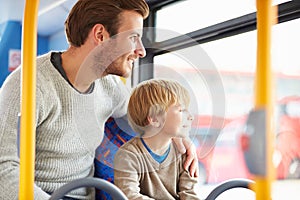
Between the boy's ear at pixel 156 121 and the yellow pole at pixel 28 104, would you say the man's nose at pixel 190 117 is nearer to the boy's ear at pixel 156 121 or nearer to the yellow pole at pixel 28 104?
the boy's ear at pixel 156 121

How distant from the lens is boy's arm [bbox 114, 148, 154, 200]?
1565 millimetres

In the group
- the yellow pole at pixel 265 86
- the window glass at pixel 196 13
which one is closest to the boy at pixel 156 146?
the window glass at pixel 196 13

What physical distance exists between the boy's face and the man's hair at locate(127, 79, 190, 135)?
2 centimetres

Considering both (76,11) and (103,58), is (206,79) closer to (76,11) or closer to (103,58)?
(103,58)

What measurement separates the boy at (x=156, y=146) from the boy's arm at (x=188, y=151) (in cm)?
2

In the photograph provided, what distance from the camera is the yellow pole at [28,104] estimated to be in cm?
116

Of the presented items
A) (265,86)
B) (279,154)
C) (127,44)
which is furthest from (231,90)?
(265,86)

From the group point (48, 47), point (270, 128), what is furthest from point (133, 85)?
point (48, 47)

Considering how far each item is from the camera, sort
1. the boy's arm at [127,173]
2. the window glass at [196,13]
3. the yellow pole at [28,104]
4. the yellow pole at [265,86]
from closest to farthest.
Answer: the yellow pole at [265,86], the yellow pole at [28,104], the boy's arm at [127,173], the window glass at [196,13]

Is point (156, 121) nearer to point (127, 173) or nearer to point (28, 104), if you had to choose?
point (127, 173)

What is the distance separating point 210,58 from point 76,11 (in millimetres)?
457

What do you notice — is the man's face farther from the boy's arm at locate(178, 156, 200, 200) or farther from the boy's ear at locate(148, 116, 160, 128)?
the boy's arm at locate(178, 156, 200, 200)

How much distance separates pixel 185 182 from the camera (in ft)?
5.55

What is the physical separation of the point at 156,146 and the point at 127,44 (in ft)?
1.18
